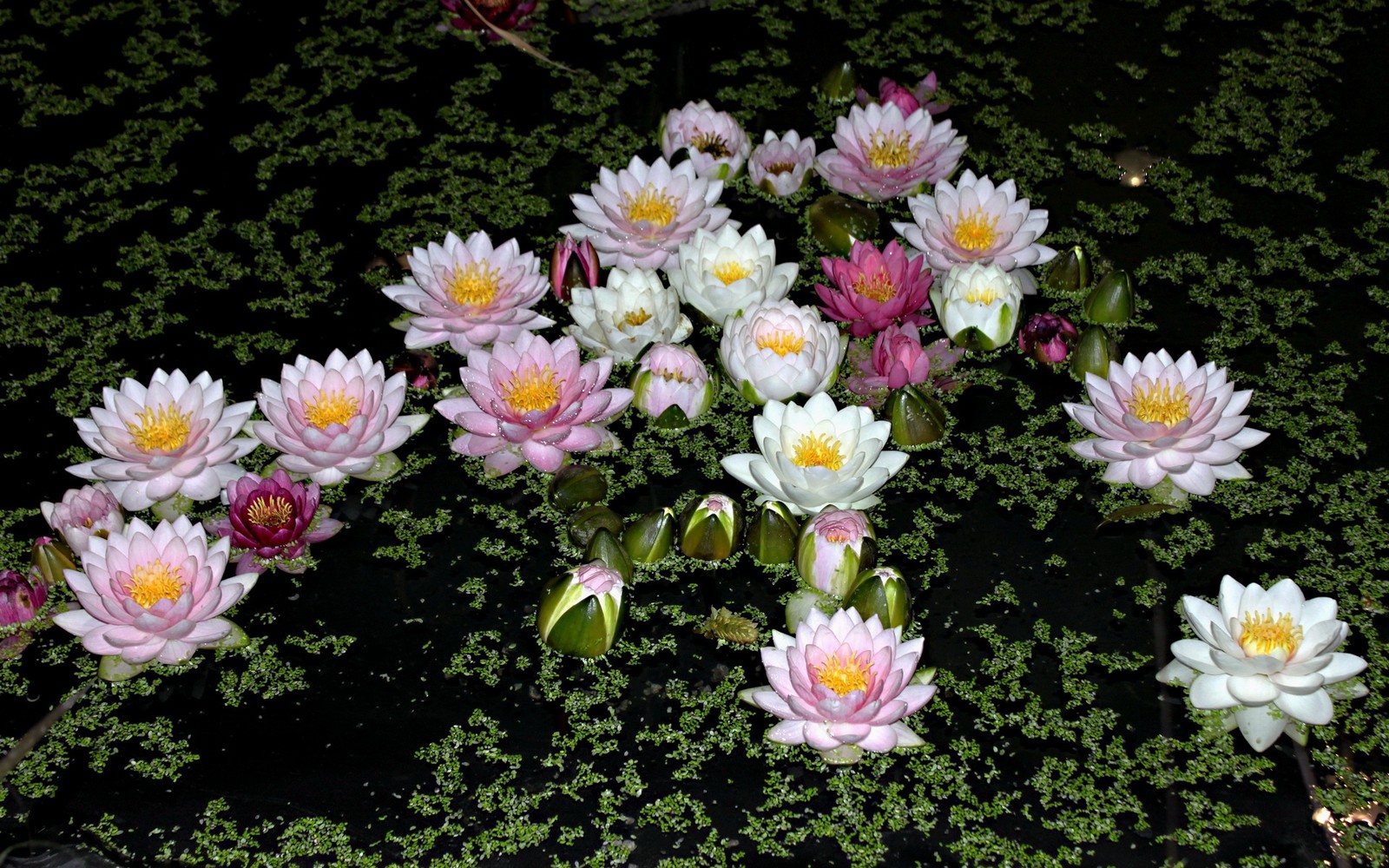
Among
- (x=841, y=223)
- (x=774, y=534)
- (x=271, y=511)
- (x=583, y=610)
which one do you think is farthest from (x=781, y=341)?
(x=271, y=511)

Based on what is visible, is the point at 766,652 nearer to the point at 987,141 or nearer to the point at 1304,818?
the point at 1304,818

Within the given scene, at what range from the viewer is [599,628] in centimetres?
146

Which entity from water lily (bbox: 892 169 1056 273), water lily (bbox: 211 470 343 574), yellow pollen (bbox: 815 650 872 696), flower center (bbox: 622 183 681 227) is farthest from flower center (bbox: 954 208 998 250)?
water lily (bbox: 211 470 343 574)

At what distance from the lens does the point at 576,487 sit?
1657mm

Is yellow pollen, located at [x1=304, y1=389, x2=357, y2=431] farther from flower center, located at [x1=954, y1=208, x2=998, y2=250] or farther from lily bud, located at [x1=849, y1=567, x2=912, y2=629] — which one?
flower center, located at [x1=954, y1=208, x2=998, y2=250]

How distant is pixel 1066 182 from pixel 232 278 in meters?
1.55

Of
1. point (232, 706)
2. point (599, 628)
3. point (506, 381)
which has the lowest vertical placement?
point (232, 706)

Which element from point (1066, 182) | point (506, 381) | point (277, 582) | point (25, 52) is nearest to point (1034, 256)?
point (1066, 182)

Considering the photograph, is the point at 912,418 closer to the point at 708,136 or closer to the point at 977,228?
the point at 977,228

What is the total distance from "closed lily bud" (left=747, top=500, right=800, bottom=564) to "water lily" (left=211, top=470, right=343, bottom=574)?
1.97 feet

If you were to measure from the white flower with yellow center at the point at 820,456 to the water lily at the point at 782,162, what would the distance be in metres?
0.70

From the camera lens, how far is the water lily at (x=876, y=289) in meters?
1.81

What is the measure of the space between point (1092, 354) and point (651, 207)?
76 centimetres

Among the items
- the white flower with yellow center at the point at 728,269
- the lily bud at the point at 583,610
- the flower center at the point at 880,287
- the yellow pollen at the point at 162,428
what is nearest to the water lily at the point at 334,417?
the yellow pollen at the point at 162,428
